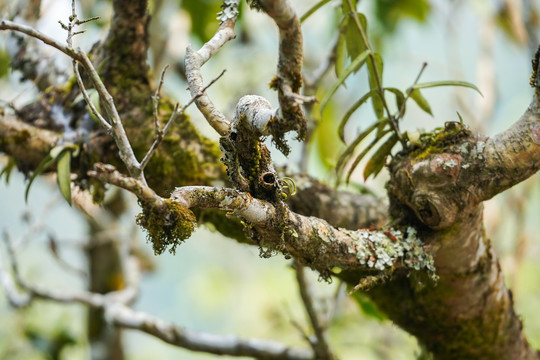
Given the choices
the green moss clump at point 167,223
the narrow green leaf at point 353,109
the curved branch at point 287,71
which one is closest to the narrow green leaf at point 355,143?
the narrow green leaf at point 353,109

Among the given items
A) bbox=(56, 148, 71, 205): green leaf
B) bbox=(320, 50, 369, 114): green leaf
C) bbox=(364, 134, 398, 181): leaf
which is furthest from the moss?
bbox=(56, 148, 71, 205): green leaf

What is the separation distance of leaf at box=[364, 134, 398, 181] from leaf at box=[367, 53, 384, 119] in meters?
0.06

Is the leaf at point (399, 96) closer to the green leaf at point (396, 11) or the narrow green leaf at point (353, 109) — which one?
the narrow green leaf at point (353, 109)

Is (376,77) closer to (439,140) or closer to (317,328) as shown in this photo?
(439,140)

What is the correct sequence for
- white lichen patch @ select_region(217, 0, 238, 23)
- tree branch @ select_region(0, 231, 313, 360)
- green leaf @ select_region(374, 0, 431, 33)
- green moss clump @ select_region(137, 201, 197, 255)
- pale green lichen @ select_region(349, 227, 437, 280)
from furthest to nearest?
green leaf @ select_region(374, 0, 431, 33)
tree branch @ select_region(0, 231, 313, 360)
pale green lichen @ select_region(349, 227, 437, 280)
white lichen patch @ select_region(217, 0, 238, 23)
green moss clump @ select_region(137, 201, 197, 255)

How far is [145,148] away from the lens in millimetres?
1018

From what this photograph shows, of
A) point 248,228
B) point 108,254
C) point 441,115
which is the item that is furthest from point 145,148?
point 441,115

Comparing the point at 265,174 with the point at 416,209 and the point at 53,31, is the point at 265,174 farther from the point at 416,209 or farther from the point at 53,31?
the point at 53,31

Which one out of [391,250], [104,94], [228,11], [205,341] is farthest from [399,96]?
[205,341]

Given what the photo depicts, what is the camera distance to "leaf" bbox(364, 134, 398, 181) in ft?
3.14

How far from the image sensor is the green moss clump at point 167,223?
54cm

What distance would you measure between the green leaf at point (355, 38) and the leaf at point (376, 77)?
48mm

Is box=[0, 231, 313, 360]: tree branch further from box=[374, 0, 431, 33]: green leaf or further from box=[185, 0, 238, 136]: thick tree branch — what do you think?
box=[374, 0, 431, 33]: green leaf

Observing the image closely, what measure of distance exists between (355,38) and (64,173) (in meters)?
0.63
